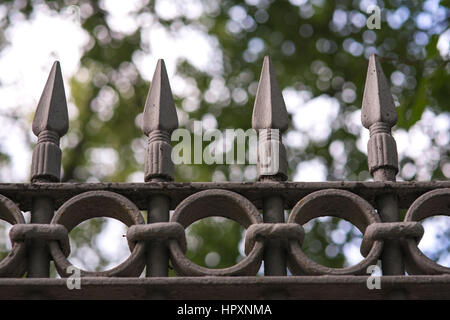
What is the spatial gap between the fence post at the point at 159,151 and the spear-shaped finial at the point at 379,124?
0.80 meters

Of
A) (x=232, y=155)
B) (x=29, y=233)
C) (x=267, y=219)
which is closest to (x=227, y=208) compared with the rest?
(x=267, y=219)

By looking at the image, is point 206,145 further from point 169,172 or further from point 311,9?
point 169,172

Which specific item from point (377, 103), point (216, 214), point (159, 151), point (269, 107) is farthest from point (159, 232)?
point (377, 103)

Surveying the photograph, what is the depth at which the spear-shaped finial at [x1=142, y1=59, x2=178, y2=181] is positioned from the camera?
10.6 feet

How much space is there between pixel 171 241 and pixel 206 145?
713 centimetres

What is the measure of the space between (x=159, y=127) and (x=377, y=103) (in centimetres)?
90

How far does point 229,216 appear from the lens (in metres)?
3.19

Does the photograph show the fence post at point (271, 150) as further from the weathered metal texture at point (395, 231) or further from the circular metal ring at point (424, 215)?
the circular metal ring at point (424, 215)

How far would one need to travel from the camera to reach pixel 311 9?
424 inches

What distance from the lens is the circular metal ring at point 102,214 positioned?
2.95 m

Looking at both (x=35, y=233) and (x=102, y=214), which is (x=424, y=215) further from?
(x=35, y=233)

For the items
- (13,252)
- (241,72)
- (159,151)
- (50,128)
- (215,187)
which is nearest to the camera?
(13,252)
